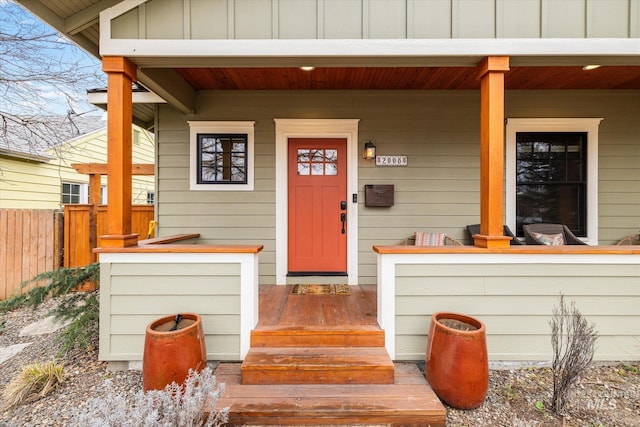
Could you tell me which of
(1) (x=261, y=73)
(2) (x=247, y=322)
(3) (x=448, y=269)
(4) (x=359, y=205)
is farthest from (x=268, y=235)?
(3) (x=448, y=269)

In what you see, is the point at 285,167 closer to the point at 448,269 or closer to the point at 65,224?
the point at 448,269

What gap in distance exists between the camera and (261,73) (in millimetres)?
3395

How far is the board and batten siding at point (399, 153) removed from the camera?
3.89 m

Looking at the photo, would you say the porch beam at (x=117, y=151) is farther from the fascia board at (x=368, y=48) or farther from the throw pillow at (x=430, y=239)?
the throw pillow at (x=430, y=239)

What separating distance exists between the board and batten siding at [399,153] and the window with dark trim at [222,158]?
177 mm

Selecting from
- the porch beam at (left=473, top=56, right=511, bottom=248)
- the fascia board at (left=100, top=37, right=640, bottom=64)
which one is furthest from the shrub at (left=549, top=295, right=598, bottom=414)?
the fascia board at (left=100, top=37, right=640, bottom=64)

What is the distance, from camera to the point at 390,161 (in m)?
3.90

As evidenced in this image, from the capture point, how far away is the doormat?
352 centimetres

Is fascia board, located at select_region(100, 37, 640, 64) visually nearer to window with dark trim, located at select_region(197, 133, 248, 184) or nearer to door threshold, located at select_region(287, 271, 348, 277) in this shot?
window with dark trim, located at select_region(197, 133, 248, 184)

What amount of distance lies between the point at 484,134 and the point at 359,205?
1.71 meters

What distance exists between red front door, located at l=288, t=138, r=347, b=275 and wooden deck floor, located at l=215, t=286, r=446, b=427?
1.06 meters

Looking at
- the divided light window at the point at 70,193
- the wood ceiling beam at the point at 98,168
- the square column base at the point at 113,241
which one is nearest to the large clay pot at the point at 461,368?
the square column base at the point at 113,241

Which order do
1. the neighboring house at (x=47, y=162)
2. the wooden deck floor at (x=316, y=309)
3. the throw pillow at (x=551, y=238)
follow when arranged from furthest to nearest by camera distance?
1. the neighboring house at (x=47, y=162)
2. the throw pillow at (x=551, y=238)
3. the wooden deck floor at (x=316, y=309)

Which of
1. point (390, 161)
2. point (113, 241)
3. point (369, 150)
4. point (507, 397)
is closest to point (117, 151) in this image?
point (113, 241)
